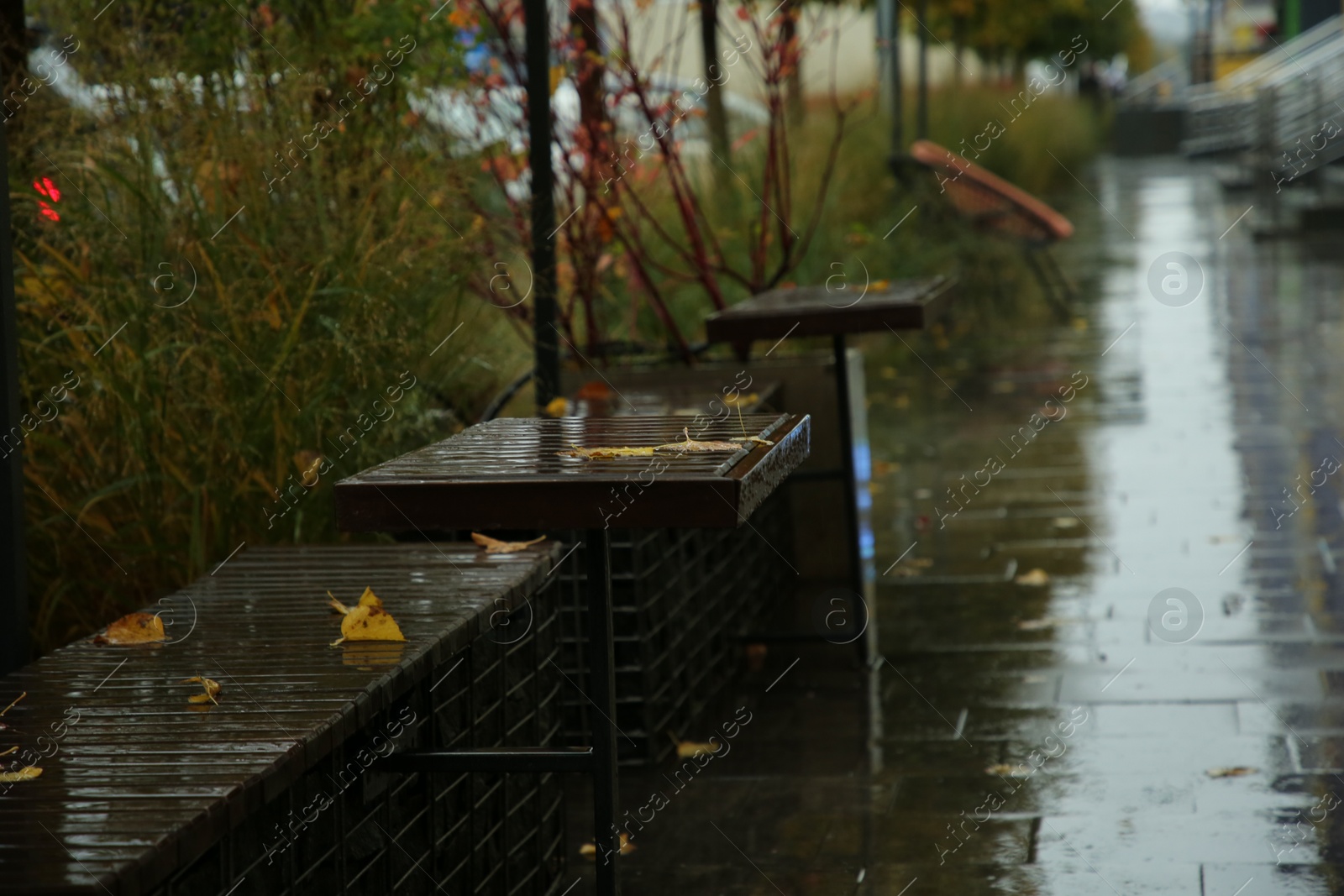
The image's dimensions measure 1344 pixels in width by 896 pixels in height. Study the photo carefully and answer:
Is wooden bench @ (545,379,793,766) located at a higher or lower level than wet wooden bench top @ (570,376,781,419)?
lower

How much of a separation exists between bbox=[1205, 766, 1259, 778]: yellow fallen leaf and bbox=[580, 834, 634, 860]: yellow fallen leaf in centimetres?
129

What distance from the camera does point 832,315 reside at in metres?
4.45

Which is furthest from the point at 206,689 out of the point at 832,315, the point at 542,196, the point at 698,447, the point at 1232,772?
the point at 832,315

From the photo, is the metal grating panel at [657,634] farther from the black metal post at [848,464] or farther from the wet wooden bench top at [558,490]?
the wet wooden bench top at [558,490]

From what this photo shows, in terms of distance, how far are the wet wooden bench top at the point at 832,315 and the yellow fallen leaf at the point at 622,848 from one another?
1517 millimetres

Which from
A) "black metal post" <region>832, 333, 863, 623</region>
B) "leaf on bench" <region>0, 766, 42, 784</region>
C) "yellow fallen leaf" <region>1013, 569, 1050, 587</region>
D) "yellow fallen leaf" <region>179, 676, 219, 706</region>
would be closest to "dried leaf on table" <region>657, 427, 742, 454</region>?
"yellow fallen leaf" <region>179, 676, 219, 706</region>

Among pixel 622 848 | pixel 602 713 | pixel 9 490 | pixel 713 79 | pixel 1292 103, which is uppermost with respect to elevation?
pixel 713 79

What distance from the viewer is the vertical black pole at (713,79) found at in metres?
7.18

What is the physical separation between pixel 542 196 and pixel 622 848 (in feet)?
5.21

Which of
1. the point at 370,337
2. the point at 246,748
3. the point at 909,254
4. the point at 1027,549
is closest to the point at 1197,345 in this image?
the point at 909,254

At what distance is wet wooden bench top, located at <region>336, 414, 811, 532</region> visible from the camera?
2.18 m

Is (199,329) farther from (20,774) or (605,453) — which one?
(20,774)

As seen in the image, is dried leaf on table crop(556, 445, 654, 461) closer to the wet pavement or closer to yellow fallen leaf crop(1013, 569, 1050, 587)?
the wet pavement

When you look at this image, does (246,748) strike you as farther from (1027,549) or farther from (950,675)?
(1027,549)
